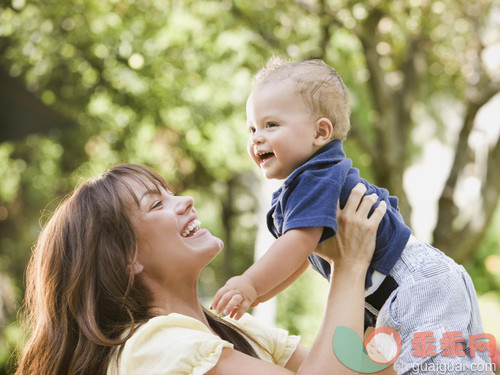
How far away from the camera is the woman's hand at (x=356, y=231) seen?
2139mm

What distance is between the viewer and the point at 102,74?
807cm

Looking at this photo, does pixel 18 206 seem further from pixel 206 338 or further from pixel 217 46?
pixel 206 338

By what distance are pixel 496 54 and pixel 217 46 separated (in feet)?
11.2

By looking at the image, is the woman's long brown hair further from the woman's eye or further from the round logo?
the round logo

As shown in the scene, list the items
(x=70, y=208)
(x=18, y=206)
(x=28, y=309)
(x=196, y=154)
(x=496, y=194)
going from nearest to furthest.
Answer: (x=70, y=208)
(x=28, y=309)
(x=496, y=194)
(x=196, y=154)
(x=18, y=206)

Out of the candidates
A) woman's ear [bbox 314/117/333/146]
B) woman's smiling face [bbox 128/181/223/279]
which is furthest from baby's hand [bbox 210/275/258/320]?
woman's ear [bbox 314/117/333/146]

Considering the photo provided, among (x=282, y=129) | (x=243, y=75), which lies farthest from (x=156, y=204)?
(x=243, y=75)

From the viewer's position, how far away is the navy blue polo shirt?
2023 millimetres

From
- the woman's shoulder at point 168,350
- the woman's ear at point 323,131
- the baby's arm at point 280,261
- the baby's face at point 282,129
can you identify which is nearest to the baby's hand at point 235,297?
the baby's arm at point 280,261

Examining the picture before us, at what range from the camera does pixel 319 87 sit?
7.29 feet

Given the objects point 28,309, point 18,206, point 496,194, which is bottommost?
point 18,206

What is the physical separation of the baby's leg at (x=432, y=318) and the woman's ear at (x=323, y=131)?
485 mm

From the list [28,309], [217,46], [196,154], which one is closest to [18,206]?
[196,154]

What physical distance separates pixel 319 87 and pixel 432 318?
866 millimetres
